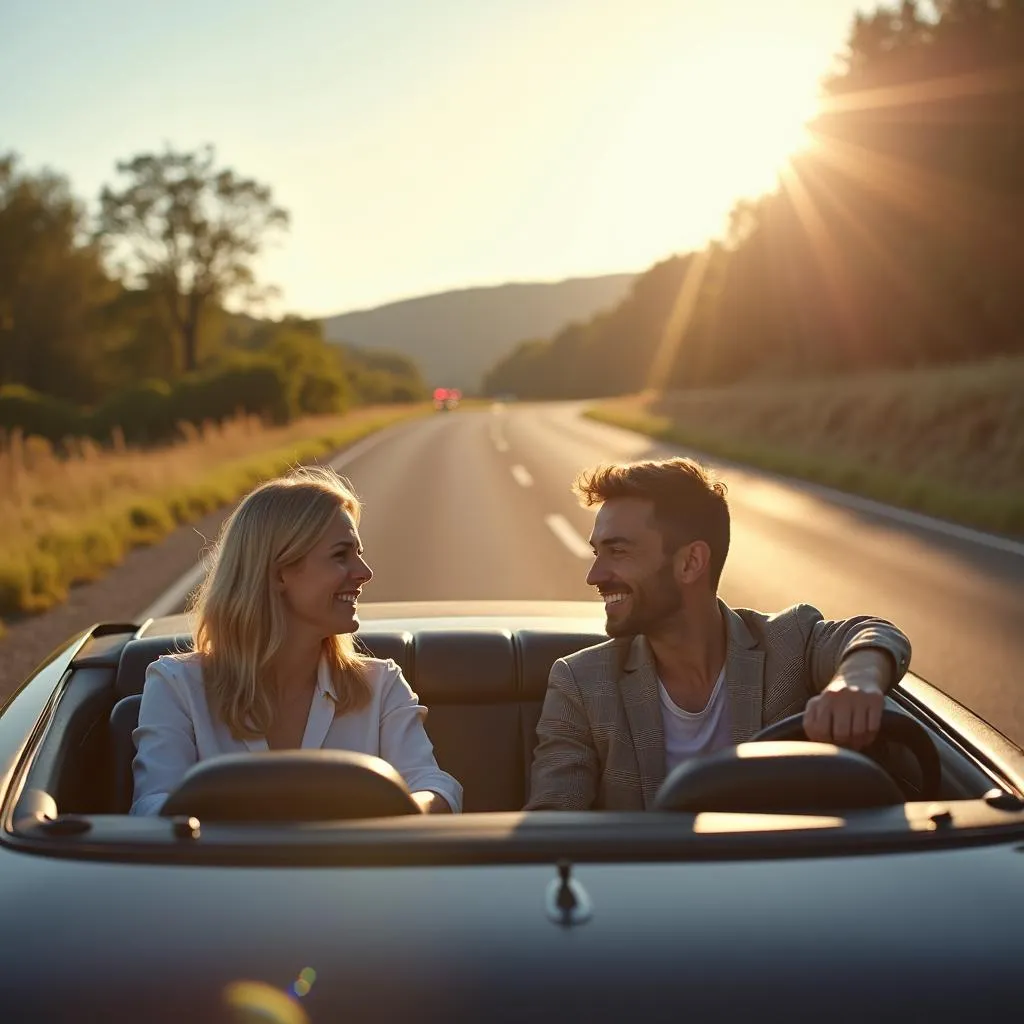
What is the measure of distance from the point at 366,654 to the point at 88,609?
24.2 ft

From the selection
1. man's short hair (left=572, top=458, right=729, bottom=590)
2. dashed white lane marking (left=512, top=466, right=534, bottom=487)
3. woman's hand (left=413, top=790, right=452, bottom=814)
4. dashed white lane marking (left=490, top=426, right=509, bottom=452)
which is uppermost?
man's short hair (left=572, top=458, right=729, bottom=590)

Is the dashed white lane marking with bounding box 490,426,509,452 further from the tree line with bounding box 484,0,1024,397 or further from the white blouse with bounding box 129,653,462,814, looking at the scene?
the white blouse with bounding box 129,653,462,814

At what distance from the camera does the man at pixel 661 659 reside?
294 cm

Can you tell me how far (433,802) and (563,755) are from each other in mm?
335

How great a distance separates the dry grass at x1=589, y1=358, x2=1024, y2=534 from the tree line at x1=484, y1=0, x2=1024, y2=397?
240 inches

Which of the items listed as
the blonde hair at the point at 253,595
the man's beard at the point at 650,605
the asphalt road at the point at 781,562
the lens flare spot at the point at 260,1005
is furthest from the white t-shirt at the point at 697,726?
the asphalt road at the point at 781,562

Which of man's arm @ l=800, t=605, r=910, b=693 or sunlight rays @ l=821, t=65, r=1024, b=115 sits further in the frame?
sunlight rays @ l=821, t=65, r=1024, b=115

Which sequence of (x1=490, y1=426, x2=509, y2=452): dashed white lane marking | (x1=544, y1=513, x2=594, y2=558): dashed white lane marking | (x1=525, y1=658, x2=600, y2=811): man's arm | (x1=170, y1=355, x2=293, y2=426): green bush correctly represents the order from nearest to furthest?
1. (x1=525, y1=658, x2=600, y2=811): man's arm
2. (x1=544, y1=513, x2=594, y2=558): dashed white lane marking
3. (x1=490, y1=426, x2=509, y2=452): dashed white lane marking
4. (x1=170, y1=355, x2=293, y2=426): green bush

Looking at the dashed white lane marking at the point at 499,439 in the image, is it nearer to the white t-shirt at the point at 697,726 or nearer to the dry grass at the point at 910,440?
the dry grass at the point at 910,440

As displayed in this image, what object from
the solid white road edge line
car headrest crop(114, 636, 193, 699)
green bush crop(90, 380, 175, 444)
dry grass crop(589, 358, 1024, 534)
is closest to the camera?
car headrest crop(114, 636, 193, 699)

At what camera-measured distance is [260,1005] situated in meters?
1.58

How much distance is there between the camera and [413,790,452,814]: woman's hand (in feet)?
8.85

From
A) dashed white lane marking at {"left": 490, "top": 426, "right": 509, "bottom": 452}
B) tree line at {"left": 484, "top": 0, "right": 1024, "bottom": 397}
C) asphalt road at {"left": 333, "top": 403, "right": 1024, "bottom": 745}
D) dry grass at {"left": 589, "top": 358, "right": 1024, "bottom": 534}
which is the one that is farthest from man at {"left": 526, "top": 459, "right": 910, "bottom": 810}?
tree line at {"left": 484, "top": 0, "right": 1024, "bottom": 397}

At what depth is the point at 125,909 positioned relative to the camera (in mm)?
1750
